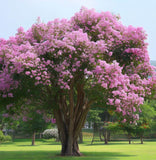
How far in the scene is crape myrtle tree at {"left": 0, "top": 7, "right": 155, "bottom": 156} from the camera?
17.6m

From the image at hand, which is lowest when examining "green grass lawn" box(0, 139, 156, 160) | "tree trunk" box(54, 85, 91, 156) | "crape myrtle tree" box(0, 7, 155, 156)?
"green grass lawn" box(0, 139, 156, 160)

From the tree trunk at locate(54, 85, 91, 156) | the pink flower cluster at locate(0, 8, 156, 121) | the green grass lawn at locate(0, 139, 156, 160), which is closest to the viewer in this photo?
the pink flower cluster at locate(0, 8, 156, 121)

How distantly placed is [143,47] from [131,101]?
4.78 metres

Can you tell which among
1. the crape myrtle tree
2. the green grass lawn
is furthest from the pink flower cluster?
the green grass lawn

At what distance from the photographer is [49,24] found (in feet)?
68.7

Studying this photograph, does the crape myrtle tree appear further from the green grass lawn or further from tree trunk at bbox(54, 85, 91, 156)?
the green grass lawn

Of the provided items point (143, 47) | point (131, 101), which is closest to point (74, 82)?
point (131, 101)

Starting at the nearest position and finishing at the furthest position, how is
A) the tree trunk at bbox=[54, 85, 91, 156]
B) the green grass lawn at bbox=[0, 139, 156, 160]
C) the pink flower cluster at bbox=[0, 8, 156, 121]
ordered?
the pink flower cluster at bbox=[0, 8, 156, 121], the green grass lawn at bbox=[0, 139, 156, 160], the tree trunk at bbox=[54, 85, 91, 156]

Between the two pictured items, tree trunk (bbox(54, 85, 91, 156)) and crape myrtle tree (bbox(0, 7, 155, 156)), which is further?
tree trunk (bbox(54, 85, 91, 156))

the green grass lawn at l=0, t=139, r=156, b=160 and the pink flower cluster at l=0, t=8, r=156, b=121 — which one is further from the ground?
the pink flower cluster at l=0, t=8, r=156, b=121

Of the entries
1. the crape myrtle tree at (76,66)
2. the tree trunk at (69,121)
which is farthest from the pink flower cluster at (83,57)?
the tree trunk at (69,121)

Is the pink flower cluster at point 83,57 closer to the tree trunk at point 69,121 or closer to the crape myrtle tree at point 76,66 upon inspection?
the crape myrtle tree at point 76,66

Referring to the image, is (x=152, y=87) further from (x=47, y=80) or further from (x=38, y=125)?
(x=38, y=125)

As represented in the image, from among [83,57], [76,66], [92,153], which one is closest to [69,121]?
[92,153]
